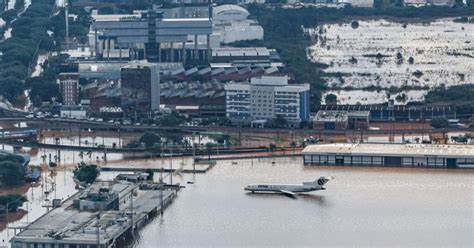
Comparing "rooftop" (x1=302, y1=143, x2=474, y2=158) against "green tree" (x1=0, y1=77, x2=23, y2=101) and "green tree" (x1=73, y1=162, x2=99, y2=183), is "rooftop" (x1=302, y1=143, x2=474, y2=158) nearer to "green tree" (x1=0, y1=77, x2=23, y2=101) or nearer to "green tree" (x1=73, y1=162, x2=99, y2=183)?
"green tree" (x1=73, y1=162, x2=99, y2=183)

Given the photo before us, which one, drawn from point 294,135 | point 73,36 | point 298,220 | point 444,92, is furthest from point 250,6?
point 298,220

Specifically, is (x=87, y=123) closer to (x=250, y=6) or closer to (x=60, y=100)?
(x=60, y=100)

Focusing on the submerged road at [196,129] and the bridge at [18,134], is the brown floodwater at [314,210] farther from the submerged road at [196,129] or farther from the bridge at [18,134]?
the bridge at [18,134]

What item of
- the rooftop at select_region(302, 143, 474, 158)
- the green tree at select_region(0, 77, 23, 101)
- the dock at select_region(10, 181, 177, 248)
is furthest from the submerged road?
the dock at select_region(10, 181, 177, 248)

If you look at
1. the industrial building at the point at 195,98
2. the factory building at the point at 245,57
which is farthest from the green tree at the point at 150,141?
the factory building at the point at 245,57

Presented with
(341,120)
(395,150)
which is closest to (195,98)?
(341,120)

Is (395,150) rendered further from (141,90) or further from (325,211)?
(141,90)
